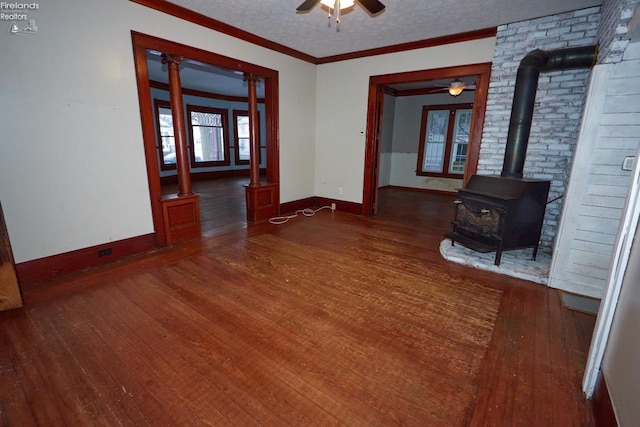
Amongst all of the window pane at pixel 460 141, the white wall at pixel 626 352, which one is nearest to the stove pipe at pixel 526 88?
the white wall at pixel 626 352

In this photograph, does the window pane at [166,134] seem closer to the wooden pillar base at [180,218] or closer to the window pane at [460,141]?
the wooden pillar base at [180,218]

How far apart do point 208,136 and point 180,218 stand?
6501 mm

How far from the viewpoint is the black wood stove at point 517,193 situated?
2877 millimetres

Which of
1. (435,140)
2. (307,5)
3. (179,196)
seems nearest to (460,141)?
(435,140)

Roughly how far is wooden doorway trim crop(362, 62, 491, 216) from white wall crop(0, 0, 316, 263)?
276 centimetres

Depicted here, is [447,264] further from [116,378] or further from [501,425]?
[116,378]

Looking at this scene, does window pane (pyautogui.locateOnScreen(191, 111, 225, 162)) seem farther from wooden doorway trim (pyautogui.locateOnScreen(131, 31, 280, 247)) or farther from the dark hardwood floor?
the dark hardwood floor

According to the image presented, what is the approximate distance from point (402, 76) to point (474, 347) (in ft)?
12.8

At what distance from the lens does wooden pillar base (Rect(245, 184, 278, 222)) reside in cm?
457

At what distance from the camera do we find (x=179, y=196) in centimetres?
363

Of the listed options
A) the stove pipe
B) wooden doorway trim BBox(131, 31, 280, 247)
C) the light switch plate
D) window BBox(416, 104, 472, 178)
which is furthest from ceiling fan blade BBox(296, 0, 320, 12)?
window BBox(416, 104, 472, 178)

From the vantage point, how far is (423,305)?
236cm

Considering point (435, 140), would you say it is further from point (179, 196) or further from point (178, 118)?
point (179, 196)

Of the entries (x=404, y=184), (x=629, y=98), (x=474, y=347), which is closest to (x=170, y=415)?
(x=474, y=347)
